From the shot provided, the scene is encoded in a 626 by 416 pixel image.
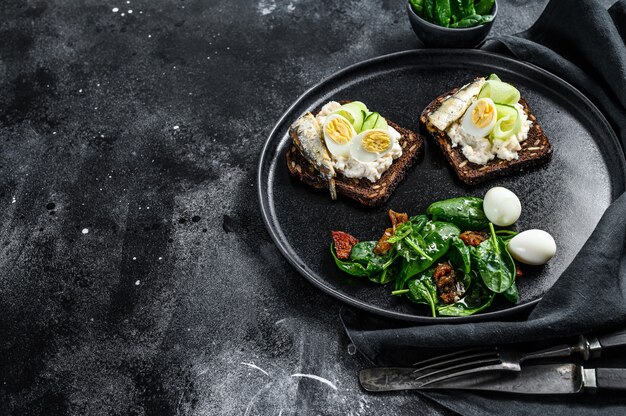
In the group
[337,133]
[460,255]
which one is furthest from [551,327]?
[337,133]

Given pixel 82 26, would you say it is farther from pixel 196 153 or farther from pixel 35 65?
pixel 196 153

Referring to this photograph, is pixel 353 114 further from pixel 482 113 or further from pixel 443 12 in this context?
pixel 443 12

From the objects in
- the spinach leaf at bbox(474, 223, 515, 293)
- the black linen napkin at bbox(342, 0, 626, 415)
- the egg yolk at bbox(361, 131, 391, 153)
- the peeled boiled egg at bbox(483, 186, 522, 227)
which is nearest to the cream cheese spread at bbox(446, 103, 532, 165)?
the peeled boiled egg at bbox(483, 186, 522, 227)

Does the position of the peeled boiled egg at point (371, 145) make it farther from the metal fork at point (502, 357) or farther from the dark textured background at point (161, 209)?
the metal fork at point (502, 357)

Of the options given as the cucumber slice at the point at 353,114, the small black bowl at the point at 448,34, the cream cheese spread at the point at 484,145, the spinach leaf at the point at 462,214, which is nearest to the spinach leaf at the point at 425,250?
the spinach leaf at the point at 462,214

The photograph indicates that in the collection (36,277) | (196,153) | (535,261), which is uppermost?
(535,261)

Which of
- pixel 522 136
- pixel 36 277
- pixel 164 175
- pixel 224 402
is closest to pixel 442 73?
pixel 522 136

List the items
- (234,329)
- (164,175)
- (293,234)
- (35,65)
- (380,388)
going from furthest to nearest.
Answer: (35,65), (164,175), (293,234), (234,329), (380,388)
